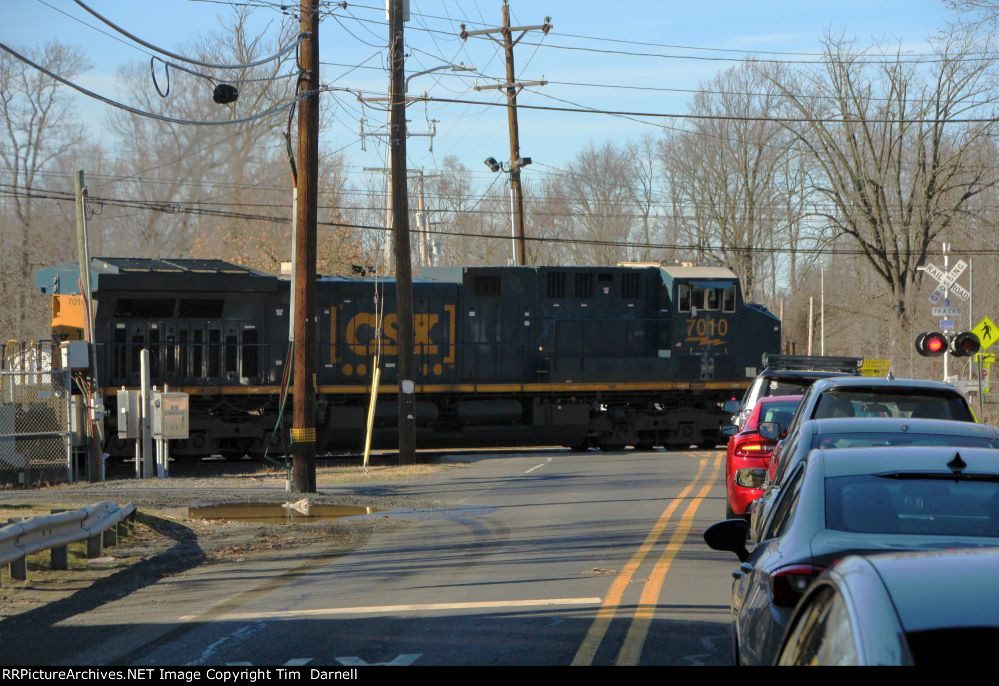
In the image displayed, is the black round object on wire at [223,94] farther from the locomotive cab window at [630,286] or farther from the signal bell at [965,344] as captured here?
the signal bell at [965,344]

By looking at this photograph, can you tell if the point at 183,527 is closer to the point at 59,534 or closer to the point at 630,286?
the point at 59,534

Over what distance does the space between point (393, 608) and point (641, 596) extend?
2016 mm

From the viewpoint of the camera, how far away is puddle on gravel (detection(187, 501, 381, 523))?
15.8m

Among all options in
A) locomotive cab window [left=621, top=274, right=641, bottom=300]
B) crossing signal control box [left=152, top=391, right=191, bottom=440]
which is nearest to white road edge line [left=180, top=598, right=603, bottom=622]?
crossing signal control box [left=152, top=391, right=191, bottom=440]

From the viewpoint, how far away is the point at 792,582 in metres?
4.77

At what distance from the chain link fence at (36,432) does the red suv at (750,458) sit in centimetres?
1287

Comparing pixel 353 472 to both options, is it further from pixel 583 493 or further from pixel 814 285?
pixel 814 285

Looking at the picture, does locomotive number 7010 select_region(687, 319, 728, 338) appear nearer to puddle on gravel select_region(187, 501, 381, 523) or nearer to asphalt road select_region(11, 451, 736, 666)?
asphalt road select_region(11, 451, 736, 666)

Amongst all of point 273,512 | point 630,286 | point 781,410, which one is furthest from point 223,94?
point 630,286

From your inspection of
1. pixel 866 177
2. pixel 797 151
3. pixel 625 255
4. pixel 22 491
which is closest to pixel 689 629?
pixel 22 491

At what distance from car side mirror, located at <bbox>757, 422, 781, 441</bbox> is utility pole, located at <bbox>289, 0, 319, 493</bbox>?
322 inches

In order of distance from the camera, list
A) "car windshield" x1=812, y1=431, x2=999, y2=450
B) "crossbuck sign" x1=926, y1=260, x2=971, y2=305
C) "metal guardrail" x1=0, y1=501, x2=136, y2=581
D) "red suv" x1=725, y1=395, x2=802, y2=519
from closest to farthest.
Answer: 1. "car windshield" x1=812, y1=431, x2=999, y2=450
2. "metal guardrail" x1=0, y1=501, x2=136, y2=581
3. "red suv" x1=725, y1=395, x2=802, y2=519
4. "crossbuck sign" x1=926, y1=260, x2=971, y2=305

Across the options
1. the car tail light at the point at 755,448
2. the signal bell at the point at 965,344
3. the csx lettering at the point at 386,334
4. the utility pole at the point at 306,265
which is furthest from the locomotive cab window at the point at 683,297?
the car tail light at the point at 755,448

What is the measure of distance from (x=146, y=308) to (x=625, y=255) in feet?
131
